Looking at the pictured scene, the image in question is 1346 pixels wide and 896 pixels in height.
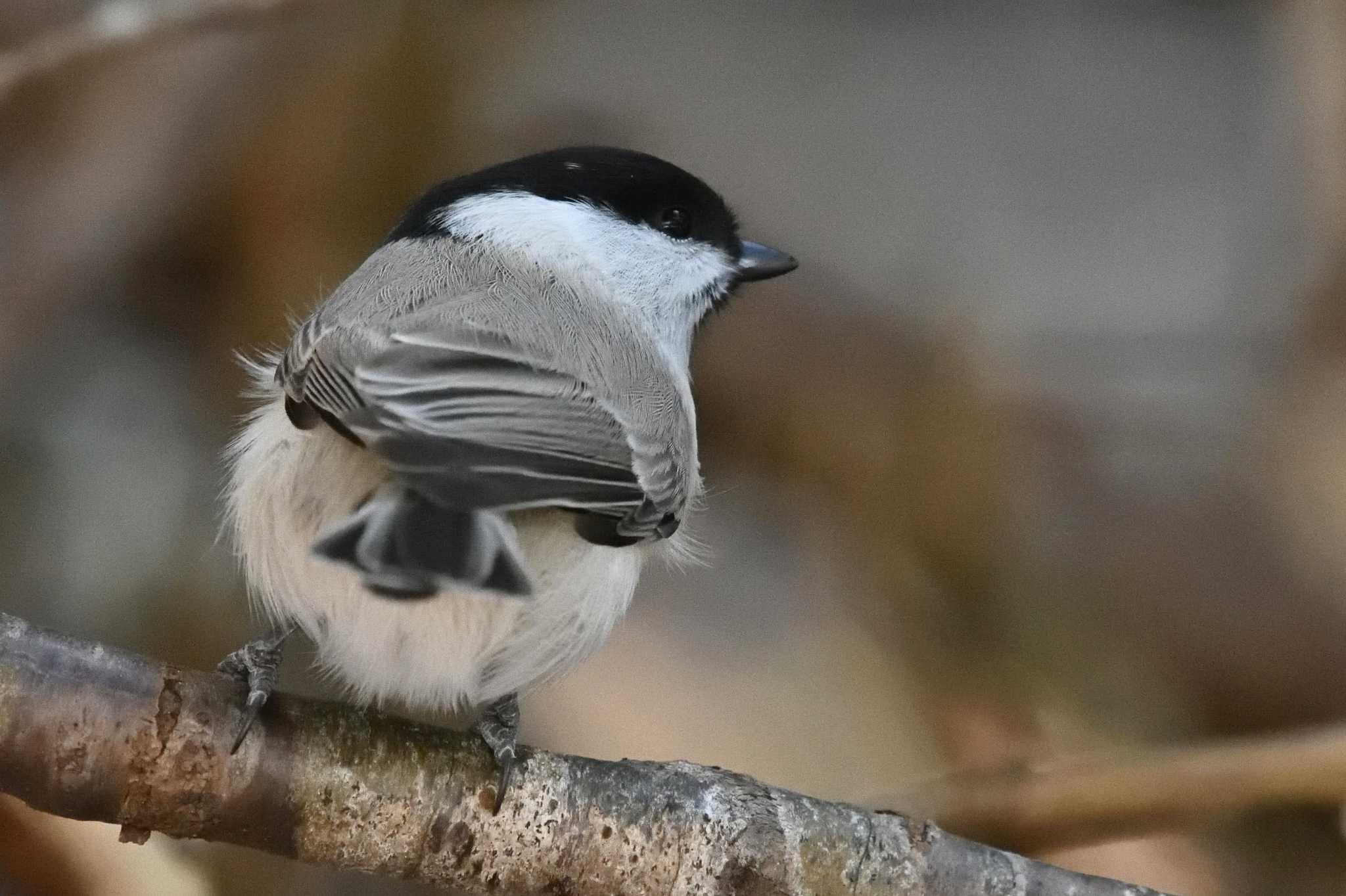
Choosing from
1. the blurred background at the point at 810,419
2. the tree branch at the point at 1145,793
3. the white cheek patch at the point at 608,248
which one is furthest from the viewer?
the blurred background at the point at 810,419

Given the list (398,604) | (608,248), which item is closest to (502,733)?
(398,604)

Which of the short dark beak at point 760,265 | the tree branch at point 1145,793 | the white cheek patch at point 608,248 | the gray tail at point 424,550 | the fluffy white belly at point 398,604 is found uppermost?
the short dark beak at point 760,265

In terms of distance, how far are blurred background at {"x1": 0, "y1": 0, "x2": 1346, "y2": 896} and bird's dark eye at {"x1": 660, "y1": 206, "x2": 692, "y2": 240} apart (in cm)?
89

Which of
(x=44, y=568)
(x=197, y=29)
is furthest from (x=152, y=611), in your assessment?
(x=197, y=29)

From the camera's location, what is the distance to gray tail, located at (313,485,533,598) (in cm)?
111

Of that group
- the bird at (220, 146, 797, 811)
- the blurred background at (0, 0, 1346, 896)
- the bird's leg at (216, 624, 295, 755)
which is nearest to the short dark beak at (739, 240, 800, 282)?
the bird at (220, 146, 797, 811)

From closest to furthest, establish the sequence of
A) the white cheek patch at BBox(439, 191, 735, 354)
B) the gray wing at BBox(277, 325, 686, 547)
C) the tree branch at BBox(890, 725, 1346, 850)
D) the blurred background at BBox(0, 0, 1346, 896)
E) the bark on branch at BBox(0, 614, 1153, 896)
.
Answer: the gray wing at BBox(277, 325, 686, 547) < the bark on branch at BBox(0, 614, 1153, 896) < the white cheek patch at BBox(439, 191, 735, 354) < the tree branch at BBox(890, 725, 1346, 850) < the blurred background at BBox(0, 0, 1346, 896)

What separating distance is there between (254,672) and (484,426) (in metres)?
0.36

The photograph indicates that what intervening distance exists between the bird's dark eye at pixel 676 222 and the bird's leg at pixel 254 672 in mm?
889

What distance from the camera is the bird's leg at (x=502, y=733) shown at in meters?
1.42

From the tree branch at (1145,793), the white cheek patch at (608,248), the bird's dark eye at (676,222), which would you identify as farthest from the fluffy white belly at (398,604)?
the tree branch at (1145,793)

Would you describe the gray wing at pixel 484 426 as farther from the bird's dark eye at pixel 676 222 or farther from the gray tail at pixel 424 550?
the bird's dark eye at pixel 676 222

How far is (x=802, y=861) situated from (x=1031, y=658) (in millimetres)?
1854

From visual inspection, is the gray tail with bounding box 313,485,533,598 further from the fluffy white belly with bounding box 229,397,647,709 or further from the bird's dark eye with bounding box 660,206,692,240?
the bird's dark eye with bounding box 660,206,692,240
